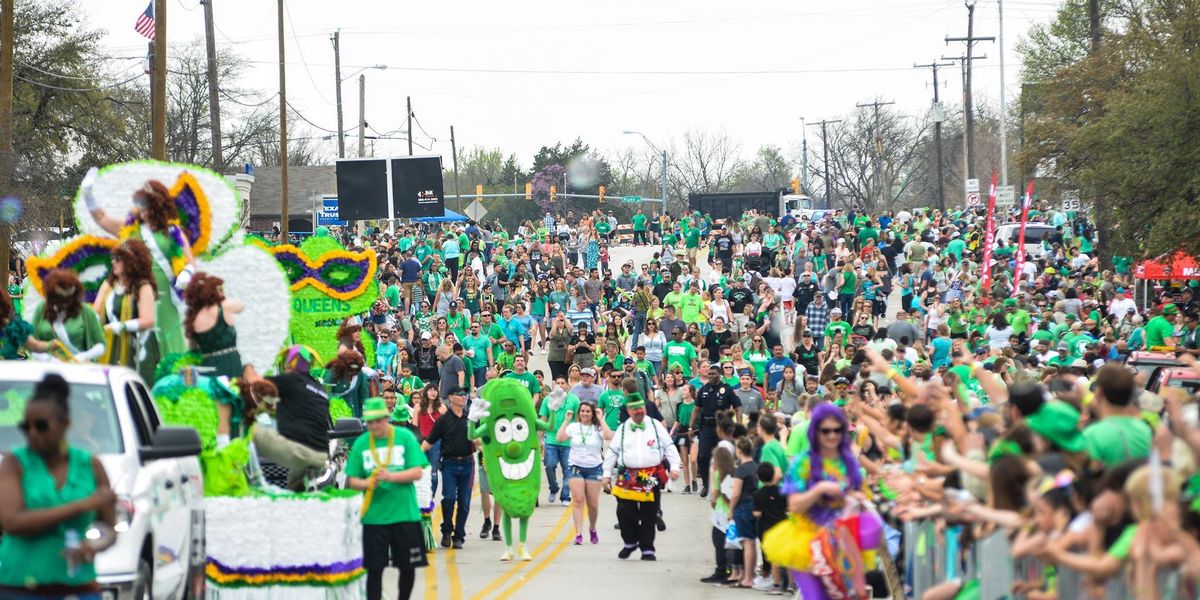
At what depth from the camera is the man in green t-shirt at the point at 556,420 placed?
1892cm

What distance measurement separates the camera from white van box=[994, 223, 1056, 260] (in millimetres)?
45250

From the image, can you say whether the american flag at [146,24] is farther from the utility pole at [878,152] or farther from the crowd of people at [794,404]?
the utility pole at [878,152]

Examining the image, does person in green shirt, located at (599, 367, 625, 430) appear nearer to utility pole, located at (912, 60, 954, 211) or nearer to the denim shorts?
the denim shorts

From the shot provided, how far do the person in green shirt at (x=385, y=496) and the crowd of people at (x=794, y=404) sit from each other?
16mm

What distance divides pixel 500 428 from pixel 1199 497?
1112cm

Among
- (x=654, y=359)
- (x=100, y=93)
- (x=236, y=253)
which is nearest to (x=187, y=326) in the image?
(x=236, y=253)

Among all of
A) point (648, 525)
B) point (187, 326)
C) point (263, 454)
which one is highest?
point (187, 326)

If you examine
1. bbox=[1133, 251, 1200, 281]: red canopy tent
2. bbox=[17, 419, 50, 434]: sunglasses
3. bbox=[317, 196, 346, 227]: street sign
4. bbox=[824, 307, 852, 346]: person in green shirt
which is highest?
bbox=[317, 196, 346, 227]: street sign

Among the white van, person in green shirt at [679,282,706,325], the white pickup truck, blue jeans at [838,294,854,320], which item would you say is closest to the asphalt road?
the white pickup truck

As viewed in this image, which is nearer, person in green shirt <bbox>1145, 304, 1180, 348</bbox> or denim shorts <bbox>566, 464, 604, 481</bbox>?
denim shorts <bbox>566, 464, 604, 481</bbox>

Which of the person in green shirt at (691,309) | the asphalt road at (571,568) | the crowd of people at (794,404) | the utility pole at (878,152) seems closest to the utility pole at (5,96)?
the crowd of people at (794,404)

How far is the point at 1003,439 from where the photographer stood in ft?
29.0

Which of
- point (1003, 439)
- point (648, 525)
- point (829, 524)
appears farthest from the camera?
point (648, 525)

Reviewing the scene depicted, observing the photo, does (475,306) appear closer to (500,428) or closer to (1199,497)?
(500,428)
